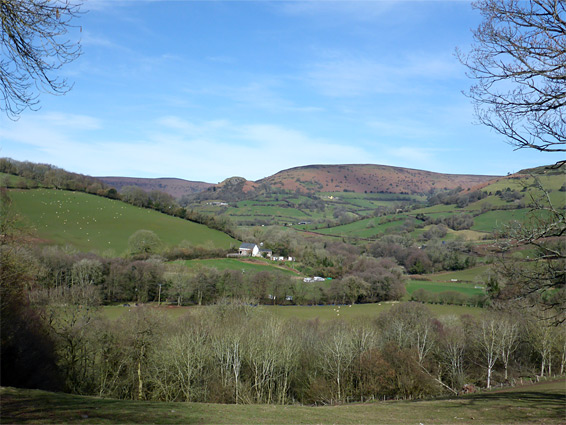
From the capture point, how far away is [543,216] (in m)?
9.05

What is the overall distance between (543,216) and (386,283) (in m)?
60.6

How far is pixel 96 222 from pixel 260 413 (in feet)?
248

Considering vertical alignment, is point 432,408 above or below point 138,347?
above

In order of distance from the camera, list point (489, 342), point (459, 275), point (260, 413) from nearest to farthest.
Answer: point (260, 413)
point (489, 342)
point (459, 275)

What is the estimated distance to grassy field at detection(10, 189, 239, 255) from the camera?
6956 centimetres

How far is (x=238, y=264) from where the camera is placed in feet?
245

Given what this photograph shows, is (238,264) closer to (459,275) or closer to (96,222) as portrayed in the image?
(96,222)

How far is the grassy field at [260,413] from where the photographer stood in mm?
8656

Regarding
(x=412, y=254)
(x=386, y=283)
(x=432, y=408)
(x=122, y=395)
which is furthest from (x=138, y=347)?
(x=412, y=254)

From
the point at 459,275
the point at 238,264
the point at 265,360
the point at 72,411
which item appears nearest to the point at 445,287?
the point at 459,275

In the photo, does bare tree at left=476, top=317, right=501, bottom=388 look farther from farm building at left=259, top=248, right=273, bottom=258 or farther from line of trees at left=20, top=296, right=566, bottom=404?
farm building at left=259, top=248, right=273, bottom=258

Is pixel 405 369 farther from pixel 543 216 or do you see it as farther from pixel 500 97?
pixel 500 97

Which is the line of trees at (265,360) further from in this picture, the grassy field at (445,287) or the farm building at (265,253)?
the farm building at (265,253)

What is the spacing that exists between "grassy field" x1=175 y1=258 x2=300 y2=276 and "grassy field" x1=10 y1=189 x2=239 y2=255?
27.4ft
